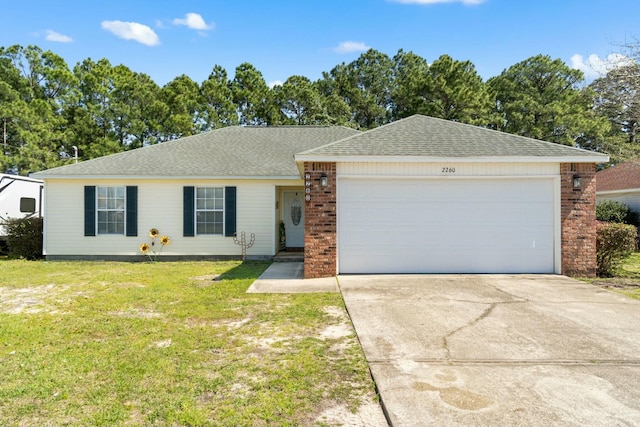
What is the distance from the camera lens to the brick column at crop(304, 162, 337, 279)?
8.16 m

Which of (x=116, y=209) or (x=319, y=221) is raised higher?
(x=116, y=209)

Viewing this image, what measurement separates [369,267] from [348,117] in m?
20.9

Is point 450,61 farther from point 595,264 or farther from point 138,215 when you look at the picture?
point 138,215

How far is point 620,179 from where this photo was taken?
17109 millimetres

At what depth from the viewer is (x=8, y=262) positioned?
11.3 metres

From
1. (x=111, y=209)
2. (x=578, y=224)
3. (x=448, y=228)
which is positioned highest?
(x=111, y=209)

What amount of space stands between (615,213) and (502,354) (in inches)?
584

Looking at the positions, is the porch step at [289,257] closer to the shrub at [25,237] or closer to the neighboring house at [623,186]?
the shrub at [25,237]

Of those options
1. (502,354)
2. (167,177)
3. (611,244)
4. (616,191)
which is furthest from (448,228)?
(616,191)

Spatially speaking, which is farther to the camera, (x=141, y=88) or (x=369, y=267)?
(x=141, y=88)

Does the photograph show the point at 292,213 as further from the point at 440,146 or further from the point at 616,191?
the point at 616,191

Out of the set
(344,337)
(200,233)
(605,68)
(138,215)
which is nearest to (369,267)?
(344,337)

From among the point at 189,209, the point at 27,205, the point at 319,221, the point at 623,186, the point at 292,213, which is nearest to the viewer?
the point at 319,221

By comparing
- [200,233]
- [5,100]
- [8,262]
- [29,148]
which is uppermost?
[5,100]
